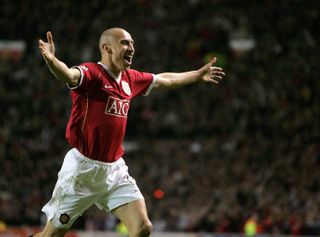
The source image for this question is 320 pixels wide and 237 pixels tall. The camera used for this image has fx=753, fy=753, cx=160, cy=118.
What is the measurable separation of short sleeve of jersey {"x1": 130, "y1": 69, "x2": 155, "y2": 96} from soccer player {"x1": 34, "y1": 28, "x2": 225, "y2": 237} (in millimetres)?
215

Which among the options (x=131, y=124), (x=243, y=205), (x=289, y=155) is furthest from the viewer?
(x=131, y=124)

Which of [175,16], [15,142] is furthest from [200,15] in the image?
[15,142]

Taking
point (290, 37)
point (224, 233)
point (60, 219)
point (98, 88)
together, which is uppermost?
point (290, 37)

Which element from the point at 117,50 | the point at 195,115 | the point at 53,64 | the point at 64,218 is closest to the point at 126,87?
the point at 117,50

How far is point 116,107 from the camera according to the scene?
7.23 metres

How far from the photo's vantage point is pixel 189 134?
18453 millimetres

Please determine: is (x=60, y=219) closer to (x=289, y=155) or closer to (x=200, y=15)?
(x=289, y=155)

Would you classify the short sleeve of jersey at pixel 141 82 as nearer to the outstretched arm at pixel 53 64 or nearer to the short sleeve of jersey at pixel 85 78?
the short sleeve of jersey at pixel 85 78

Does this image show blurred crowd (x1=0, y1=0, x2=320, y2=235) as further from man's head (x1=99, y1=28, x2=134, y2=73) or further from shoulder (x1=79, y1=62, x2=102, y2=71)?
shoulder (x1=79, y1=62, x2=102, y2=71)

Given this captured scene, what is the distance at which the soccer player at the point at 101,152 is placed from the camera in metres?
7.16

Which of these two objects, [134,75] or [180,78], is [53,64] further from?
[180,78]

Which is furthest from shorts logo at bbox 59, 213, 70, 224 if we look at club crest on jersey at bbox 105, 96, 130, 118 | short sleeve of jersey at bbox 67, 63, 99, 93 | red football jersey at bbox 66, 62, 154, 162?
short sleeve of jersey at bbox 67, 63, 99, 93

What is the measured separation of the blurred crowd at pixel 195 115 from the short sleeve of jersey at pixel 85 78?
25.1ft

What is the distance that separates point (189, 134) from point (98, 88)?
11.4 metres
